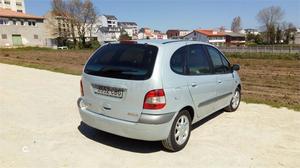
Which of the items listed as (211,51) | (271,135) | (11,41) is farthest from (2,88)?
(11,41)

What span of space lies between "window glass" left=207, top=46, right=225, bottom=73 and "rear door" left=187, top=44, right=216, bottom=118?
23cm

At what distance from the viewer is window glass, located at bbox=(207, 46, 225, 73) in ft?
15.9

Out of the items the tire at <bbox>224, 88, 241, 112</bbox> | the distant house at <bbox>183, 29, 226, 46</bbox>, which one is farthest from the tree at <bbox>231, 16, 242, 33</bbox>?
the tire at <bbox>224, 88, 241, 112</bbox>

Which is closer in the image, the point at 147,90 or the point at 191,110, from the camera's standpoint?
the point at 147,90

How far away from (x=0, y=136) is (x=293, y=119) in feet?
19.3

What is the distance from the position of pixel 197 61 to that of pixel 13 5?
93311 millimetres

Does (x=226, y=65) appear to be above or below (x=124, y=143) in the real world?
above

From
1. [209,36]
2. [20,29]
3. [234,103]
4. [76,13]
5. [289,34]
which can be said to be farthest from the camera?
[209,36]

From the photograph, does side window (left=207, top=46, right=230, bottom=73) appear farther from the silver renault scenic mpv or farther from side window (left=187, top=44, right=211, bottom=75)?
the silver renault scenic mpv

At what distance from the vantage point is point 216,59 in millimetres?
5004

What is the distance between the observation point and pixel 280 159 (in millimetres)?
3631

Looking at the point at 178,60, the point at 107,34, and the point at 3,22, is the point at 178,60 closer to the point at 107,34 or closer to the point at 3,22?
the point at 3,22

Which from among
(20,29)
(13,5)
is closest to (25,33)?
(20,29)

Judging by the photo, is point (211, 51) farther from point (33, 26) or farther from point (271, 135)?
point (33, 26)
